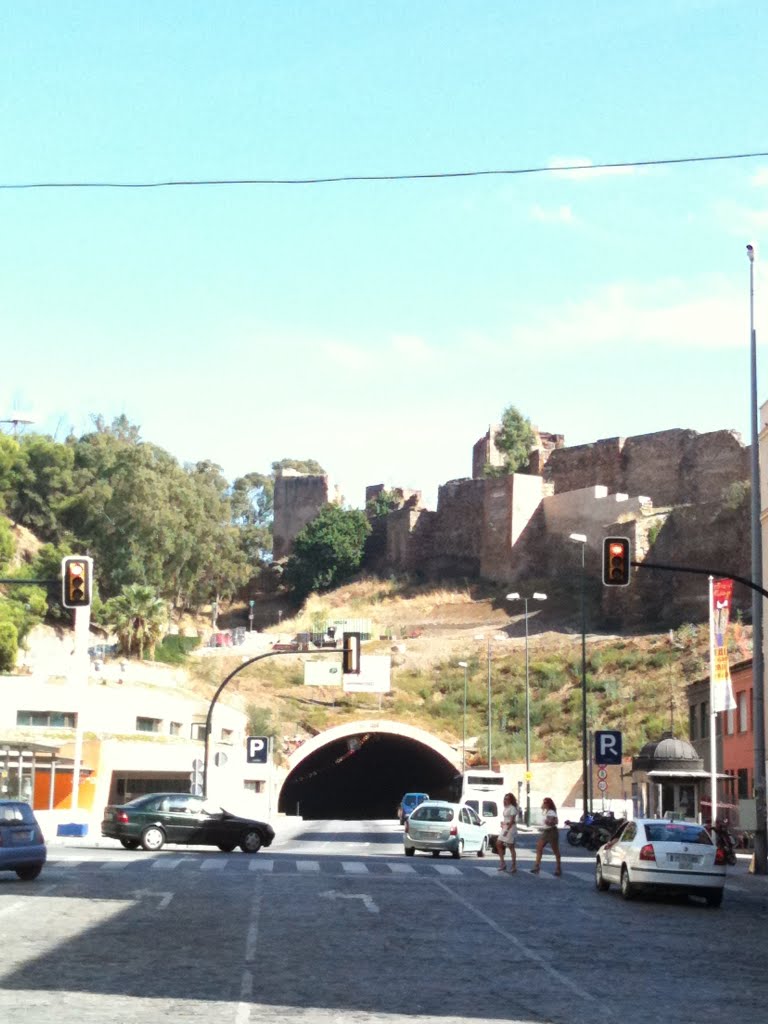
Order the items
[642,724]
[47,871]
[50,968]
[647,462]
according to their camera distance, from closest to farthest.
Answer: [50,968] < [47,871] < [642,724] < [647,462]

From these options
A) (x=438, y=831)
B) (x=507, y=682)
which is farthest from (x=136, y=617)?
(x=438, y=831)

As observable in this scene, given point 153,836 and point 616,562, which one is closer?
point 616,562

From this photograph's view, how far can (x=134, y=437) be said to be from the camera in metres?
116

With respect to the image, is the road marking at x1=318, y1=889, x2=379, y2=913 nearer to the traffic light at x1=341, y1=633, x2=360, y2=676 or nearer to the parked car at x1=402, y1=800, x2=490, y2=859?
the parked car at x1=402, y1=800, x2=490, y2=859

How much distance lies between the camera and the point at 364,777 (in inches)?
3875

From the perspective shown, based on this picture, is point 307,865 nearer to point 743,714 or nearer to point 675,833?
point 675,833

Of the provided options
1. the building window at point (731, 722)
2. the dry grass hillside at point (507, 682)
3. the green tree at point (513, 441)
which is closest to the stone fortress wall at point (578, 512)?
the green tree at point (513, 441)

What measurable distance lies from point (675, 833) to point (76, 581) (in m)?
10.4

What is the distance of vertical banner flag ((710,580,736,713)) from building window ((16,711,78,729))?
30.8 meters

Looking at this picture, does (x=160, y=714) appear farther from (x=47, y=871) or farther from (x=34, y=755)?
(x=47, y=871)

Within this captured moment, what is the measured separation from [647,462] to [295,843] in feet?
220

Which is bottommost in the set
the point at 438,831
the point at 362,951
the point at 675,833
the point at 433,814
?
the point at 362,951

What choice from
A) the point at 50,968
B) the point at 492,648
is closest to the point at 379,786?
the point at 492,648

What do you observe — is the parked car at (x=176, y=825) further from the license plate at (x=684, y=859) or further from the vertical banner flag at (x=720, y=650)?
the license plate at (x=684, y=859)
